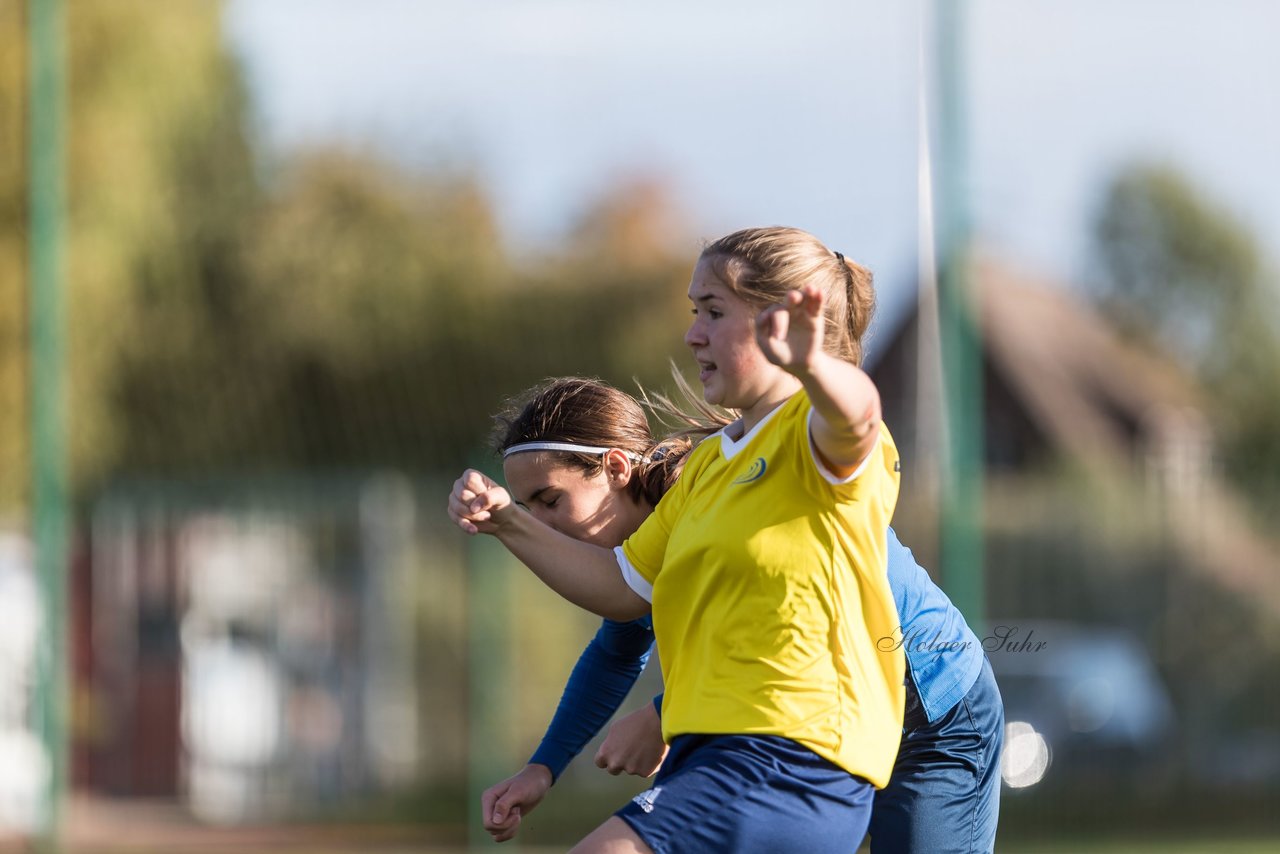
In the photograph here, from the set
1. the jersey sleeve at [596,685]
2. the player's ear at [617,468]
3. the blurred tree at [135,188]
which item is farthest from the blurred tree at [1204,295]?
the player's ear at [617,468]

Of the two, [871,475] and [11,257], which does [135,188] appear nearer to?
[11,257]

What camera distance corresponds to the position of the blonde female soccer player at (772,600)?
Result: 2844mm

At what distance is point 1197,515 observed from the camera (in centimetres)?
1123

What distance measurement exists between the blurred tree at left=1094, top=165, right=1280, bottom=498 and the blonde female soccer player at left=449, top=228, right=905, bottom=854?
27.8 ft

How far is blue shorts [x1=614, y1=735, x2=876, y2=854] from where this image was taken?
284 centimetres

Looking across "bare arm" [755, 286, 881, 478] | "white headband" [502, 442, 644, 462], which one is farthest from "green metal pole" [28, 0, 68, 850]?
"bare arm" [755, 286, 881, 478]

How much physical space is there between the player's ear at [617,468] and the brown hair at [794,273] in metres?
0.49

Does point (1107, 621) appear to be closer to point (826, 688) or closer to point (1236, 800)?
point (1236, 800)

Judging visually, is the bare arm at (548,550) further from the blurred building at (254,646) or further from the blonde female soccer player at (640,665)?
the blurred building at (254,646)

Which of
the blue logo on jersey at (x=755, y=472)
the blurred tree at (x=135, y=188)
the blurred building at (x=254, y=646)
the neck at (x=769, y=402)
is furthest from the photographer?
the blurred tree at (x=135, y=188)

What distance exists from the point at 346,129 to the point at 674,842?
52.4 feet

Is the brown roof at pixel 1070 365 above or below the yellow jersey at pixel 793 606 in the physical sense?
above

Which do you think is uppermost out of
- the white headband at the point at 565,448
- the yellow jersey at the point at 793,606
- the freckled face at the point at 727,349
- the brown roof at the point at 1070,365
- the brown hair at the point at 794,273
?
the brown roof at the point at 1070,365

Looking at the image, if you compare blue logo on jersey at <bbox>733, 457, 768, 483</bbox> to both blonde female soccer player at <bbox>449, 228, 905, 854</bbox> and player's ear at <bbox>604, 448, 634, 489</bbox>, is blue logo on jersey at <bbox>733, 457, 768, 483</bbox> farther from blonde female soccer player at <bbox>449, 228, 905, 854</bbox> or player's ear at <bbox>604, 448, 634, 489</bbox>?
player's ear at <bbox>604, 448, 634, 489</bbox>
